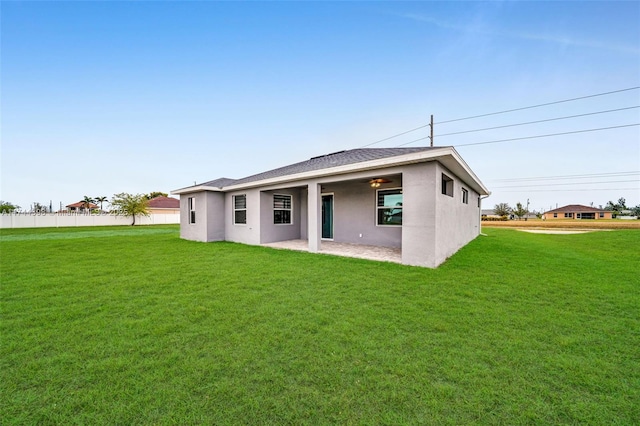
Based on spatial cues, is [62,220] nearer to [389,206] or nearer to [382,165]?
[389,206]

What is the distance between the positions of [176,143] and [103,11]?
837cm

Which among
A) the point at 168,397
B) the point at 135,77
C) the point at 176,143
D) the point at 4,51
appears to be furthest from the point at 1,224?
the point at 168,397

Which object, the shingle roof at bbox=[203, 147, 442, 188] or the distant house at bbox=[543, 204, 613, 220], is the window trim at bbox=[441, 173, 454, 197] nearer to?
the shingle roof at bbox=[203, 147, 442, 188]

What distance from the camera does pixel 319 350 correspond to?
7.93 feet

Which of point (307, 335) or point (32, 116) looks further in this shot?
point (32, 116)

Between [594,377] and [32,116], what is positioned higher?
[32,116]

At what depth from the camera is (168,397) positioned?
1.79 meters

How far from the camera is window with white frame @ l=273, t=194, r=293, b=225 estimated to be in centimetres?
1043

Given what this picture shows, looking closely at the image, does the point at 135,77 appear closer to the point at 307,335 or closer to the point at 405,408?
the point at 307,335

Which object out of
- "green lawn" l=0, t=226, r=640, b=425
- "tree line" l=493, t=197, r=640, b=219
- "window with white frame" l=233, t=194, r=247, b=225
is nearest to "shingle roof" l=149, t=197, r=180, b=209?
"window with white frame" l=233, t=194, r=247, b=225

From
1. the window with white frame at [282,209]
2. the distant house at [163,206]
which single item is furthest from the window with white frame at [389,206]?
the distant house at [163,206]

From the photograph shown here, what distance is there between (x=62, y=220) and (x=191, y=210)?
73.9 ft

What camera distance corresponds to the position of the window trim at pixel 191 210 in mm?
11750

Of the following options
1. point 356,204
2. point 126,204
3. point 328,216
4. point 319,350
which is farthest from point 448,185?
point 126,204
